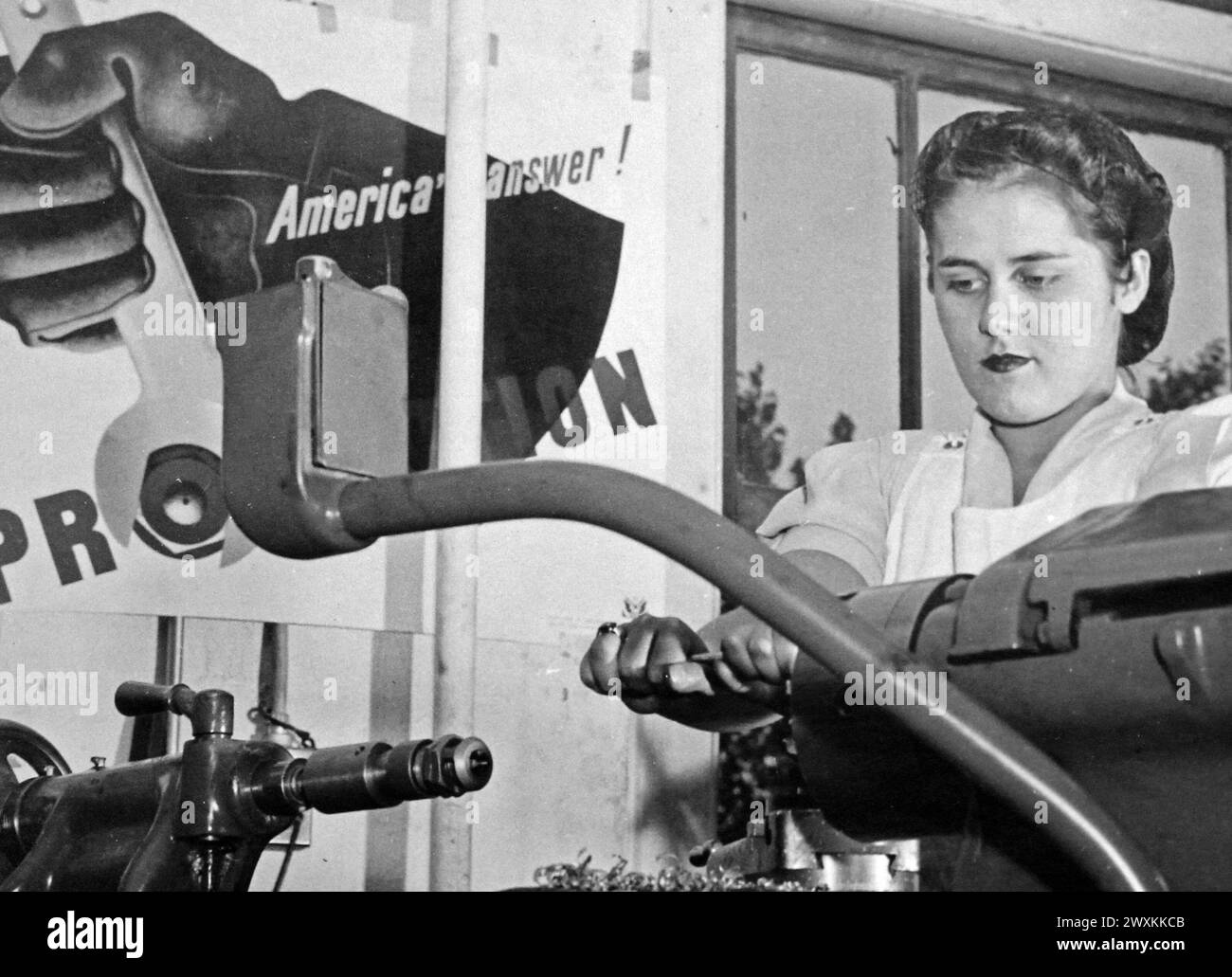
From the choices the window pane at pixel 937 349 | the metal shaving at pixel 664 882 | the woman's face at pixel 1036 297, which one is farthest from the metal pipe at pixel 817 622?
the window pane at pixel 937 349

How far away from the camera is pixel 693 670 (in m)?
0.60

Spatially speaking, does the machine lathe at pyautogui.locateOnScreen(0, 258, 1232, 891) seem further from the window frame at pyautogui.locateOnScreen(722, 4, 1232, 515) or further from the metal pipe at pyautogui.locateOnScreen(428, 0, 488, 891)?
the window frame at pyautogui.locateOnScreen(722, 4, 1232, 515)

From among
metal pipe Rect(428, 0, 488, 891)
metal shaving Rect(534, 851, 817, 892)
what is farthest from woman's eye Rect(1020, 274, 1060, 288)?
metal pipe Rect(428, 0, 488, 891)

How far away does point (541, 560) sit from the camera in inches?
67.8

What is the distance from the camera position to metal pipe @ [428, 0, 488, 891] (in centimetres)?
161

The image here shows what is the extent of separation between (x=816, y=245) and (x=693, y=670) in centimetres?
141

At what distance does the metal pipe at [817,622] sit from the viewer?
0.43 m

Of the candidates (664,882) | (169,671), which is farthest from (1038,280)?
(169,671)

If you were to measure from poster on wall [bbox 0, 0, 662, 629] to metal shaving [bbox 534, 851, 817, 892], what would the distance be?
25.2 inches

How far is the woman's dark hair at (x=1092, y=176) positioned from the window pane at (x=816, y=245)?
1.75 ft

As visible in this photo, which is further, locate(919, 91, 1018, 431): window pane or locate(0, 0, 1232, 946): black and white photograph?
locate(919, 91, 1018, 431): window pane

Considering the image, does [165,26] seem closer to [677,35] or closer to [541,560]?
[677,35]
